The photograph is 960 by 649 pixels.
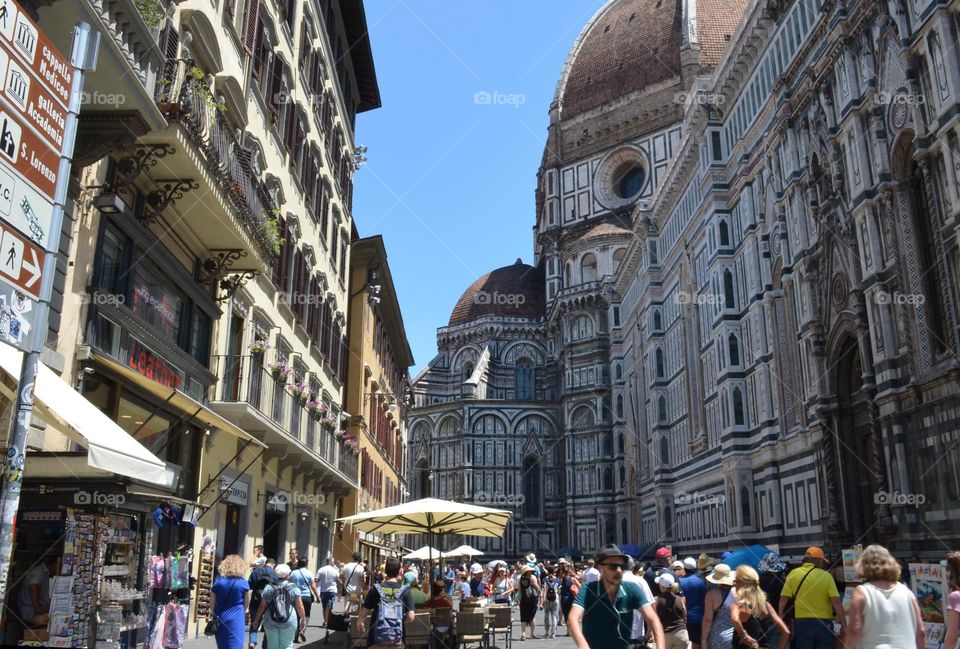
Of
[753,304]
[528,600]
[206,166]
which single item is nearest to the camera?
[206,166]

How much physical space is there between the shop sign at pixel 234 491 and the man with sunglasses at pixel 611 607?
473 inches

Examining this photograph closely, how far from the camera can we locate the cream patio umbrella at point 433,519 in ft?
54.9

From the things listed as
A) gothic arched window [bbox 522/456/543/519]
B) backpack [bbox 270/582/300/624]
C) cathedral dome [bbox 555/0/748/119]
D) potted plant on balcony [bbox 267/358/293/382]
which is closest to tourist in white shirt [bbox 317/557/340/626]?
potted plant on balcony [bbox 267/358/293/382]

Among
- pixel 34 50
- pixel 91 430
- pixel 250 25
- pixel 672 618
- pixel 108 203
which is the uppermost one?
pixel 250 25

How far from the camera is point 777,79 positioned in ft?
96.3

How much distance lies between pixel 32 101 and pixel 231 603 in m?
5.46

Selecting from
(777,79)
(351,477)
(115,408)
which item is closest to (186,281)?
(115,408)

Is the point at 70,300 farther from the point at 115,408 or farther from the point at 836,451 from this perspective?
the point at 836,451

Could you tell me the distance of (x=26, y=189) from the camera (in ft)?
23.2

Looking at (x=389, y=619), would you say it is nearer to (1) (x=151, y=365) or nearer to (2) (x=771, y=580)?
(2) (x=771, y=580)

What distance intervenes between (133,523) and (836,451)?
21.0 m

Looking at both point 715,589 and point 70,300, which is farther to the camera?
point 70,300

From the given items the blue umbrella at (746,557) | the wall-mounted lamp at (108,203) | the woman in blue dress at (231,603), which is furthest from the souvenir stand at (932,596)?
the wall-mounted lamp at (108,203)

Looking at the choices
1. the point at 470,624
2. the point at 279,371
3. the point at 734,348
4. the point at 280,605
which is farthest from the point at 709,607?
the point at 734,348
